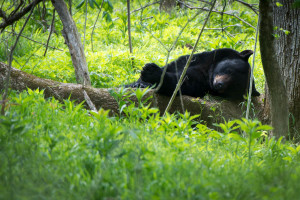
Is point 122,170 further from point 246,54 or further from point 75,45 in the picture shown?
A: point 246,54

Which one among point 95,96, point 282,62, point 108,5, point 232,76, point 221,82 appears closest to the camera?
point 108,5

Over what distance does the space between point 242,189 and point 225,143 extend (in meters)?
1.21

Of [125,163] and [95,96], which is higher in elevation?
[95,96]

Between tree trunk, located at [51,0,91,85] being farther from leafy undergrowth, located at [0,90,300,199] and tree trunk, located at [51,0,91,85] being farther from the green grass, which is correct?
leafy undergrowth, located at [0,90,300,199]

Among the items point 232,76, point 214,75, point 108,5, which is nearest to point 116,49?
point 214,75

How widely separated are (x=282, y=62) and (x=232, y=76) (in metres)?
1.25

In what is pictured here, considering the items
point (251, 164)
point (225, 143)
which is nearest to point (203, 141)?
point (225, 143)

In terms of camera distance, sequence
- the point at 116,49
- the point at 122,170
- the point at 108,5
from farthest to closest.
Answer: the point at 116,49 → the point at 108,5 → the point at 122,170

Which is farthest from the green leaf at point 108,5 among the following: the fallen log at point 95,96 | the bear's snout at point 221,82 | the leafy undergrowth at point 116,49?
the bear's snout at point 221,82

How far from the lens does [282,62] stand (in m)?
4.08

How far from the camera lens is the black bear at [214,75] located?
16.2 ft

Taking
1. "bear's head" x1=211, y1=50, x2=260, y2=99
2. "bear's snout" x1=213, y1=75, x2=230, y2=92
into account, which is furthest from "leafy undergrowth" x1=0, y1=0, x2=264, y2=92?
"bear's snout" x1=213, y1=75, x2=230, y2=92

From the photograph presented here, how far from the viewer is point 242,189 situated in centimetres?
191

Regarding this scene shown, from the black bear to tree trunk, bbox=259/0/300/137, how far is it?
0.88 meters
